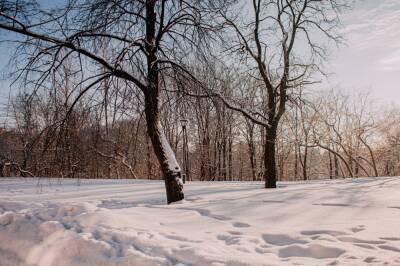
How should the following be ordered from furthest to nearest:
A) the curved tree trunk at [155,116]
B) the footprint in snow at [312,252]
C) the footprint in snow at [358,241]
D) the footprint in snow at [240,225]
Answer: the curved tree trunk at [155,116] < the footprint in snow at [240,225] < the footprint in snow at [358,241] < the footprint in snow at [312,252]

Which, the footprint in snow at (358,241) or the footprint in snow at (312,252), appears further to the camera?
the footprint in snow at (358,241)

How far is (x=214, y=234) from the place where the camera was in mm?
4441

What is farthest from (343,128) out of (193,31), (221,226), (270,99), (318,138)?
(221,226)

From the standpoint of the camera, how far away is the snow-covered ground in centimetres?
356

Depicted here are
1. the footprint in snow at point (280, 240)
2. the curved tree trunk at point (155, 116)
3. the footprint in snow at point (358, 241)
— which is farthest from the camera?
the curved tree trunk at point (155, 116)

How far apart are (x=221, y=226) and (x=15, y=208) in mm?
4545

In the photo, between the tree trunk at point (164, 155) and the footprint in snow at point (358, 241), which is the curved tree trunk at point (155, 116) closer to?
the tree trunk at point (164, 155)

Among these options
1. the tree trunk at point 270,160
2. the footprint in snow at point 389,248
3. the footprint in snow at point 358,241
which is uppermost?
the tree trunk at point 270,160

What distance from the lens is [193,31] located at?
766 centimetres

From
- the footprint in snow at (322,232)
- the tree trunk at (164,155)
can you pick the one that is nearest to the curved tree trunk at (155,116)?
the tree trunk at (164,155)

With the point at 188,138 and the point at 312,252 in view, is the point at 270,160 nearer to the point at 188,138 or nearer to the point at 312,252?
the point at 312,252

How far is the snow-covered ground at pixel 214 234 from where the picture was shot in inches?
140

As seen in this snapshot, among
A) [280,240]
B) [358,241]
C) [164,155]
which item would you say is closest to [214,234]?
[280,240]

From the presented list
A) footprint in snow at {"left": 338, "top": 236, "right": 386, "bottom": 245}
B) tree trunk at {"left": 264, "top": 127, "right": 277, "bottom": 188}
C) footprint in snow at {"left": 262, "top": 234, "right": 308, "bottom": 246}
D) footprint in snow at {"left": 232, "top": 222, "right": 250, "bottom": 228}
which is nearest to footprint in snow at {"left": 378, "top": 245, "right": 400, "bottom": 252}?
footprint in snow at {"left": 338, "top": 236, "right": 386, "bottom": 245}
